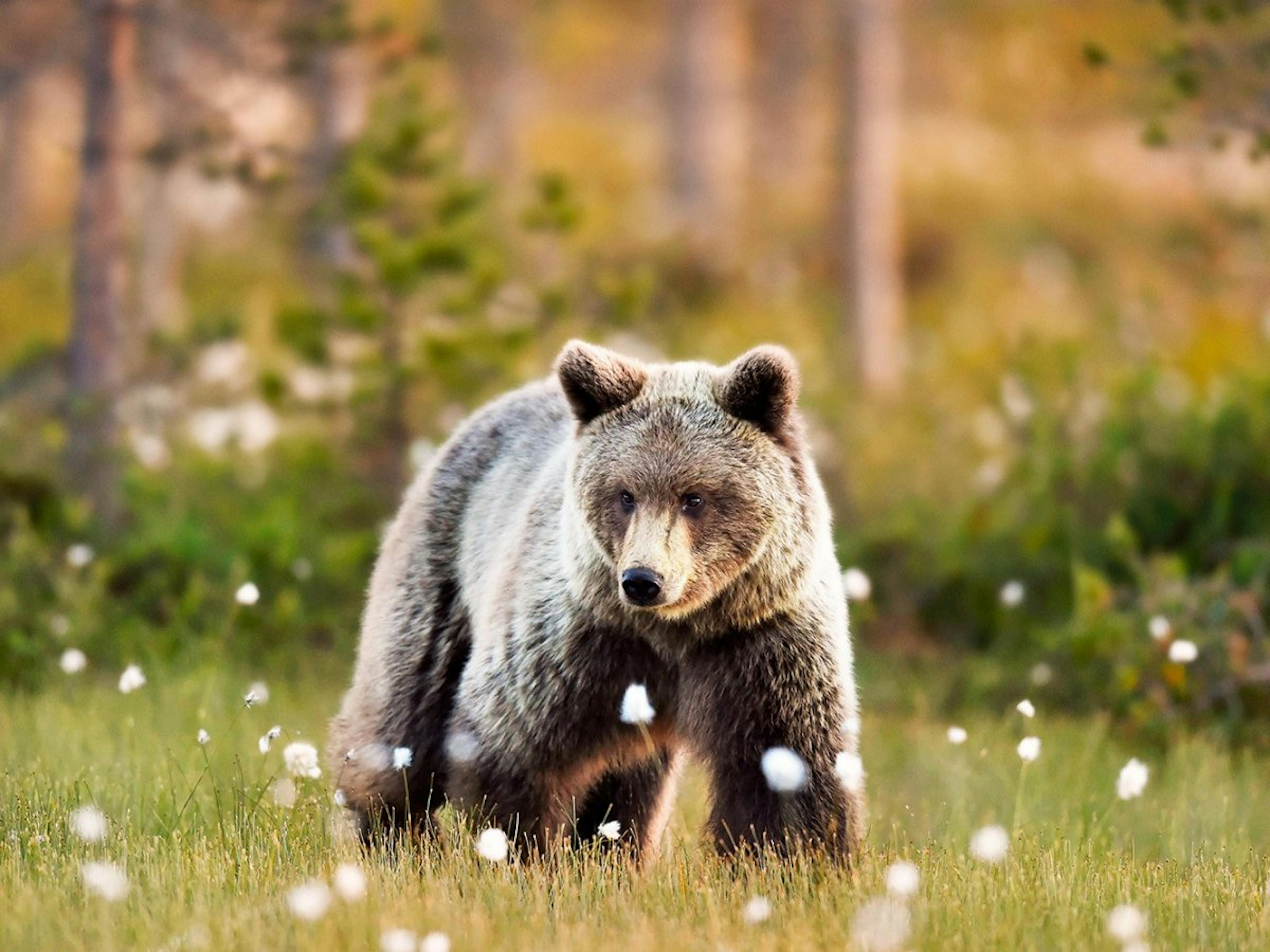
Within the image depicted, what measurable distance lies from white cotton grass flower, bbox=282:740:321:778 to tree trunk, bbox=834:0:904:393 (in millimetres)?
10855

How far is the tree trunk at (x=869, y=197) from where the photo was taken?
15227mm

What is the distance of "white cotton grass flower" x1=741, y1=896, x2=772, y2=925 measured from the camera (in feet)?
12.6

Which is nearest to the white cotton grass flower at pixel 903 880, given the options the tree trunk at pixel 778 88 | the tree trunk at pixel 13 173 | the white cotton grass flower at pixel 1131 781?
the white cotton grass flower at pixel 1131 781

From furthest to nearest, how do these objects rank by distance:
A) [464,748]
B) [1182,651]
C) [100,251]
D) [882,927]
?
[100,251], [1182,651], [464,748], [882,927]

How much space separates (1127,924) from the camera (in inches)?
142

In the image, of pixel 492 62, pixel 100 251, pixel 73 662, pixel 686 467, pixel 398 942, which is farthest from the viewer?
pixel 492 62

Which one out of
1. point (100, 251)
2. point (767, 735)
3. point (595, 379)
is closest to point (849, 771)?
point (767, 735)

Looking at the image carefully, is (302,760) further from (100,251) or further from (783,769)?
(100,251)

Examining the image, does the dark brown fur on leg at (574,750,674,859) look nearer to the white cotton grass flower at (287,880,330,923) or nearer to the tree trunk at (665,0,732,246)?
the white cotton grass flower at (287,880,330,923)

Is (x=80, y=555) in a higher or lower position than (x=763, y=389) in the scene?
lower

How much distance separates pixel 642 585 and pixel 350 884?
1157 millimetres

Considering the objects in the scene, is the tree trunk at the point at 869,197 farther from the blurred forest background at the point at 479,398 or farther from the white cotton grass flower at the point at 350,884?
the white cotton grass flower at the point at 350,884

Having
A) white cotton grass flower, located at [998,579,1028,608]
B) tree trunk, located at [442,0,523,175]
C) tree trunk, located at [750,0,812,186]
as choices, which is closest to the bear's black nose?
white cotton grass flower, located at [998,579,1028,608]

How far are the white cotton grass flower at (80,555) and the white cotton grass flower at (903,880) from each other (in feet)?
14.6
